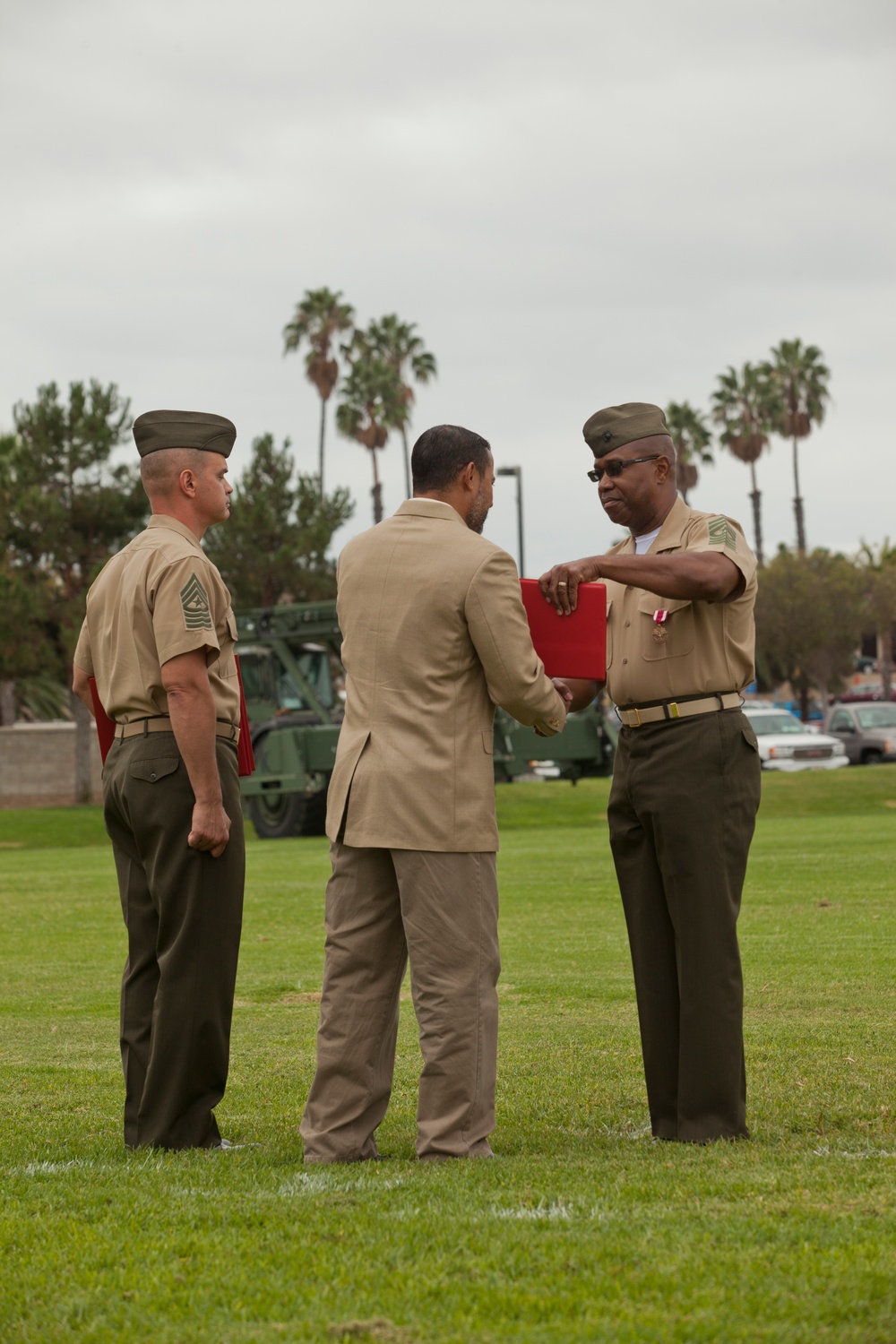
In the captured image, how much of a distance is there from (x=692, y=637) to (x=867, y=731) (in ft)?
122

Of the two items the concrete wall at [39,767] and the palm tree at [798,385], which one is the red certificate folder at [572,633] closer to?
the concrete wall at [39,767]

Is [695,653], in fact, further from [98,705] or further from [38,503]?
[38,503]

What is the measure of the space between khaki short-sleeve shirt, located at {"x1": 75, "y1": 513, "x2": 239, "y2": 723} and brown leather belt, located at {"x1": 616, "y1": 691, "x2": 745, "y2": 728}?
128cm

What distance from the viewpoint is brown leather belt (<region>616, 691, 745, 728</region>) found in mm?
4848

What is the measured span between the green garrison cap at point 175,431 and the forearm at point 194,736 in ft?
2.69

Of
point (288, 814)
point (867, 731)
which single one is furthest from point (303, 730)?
point (867, 731)

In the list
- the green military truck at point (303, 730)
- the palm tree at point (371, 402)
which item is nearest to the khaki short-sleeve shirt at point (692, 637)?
the green military truck at point (303, 730)

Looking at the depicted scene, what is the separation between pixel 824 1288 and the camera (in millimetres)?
3178

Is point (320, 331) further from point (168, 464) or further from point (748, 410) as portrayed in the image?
point (168, 464)

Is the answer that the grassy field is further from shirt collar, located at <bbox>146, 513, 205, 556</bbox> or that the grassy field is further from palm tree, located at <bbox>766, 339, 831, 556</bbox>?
palm tree, located at <bbox>766, 339, 831, 556</bbox>

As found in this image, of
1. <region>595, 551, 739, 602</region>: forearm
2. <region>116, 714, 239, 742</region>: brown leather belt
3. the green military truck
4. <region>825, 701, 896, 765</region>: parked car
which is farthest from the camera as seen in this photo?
<region>825, 701, 896, 765</region>: parked car

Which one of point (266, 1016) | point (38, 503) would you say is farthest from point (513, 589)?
point (38, 503)

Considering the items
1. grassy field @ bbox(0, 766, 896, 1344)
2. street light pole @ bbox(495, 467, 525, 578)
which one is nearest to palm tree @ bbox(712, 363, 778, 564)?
street light pole @ bbox(495, 467, 525, 578)

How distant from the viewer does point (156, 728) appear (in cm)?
496
